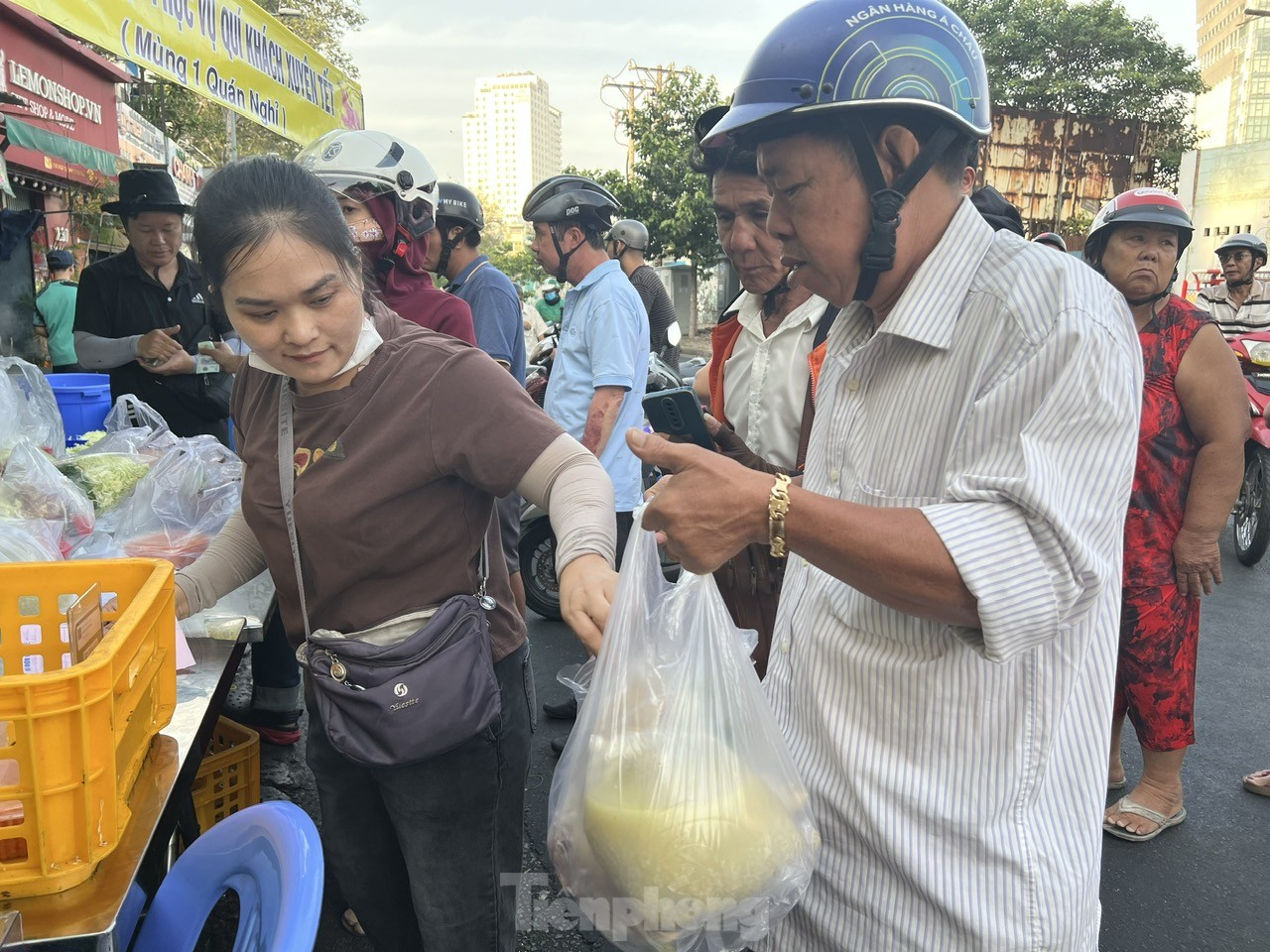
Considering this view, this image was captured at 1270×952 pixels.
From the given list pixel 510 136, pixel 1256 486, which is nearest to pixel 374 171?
pixel 1256 486

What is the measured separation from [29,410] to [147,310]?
1.50 m

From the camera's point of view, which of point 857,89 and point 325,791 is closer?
point 857,89

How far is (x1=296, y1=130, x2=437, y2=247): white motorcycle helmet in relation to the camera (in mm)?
2406

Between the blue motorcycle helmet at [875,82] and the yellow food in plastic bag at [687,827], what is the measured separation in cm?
70

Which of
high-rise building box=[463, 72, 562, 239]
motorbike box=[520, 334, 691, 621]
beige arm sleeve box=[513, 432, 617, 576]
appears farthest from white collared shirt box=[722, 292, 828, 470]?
high-rise building box=[463, 72, 562, 239]

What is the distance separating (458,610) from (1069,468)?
103cm

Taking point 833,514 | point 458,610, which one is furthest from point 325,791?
point 833,514

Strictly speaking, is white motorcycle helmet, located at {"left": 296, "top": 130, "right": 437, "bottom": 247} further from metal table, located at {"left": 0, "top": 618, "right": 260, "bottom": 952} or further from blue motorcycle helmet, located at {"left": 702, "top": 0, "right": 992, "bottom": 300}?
blue motorcycle helmet, located at {"left": 702, "top": 0, "right": 992, "bottom": 300}

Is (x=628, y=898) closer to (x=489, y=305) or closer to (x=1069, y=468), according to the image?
(x=1069, y=468)

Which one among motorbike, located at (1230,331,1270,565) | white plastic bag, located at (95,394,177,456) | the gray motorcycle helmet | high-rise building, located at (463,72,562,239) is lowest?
motorbike, located at (1230,331,1270,565)

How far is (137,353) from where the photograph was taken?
381cm

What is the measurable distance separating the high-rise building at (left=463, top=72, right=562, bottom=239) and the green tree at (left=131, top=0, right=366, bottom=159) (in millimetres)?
91180

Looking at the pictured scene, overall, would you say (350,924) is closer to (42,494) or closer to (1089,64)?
(42,494)

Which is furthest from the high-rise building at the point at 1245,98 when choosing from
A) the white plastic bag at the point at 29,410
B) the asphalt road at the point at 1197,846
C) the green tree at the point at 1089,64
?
the white plastic bag at the point at 29,410
